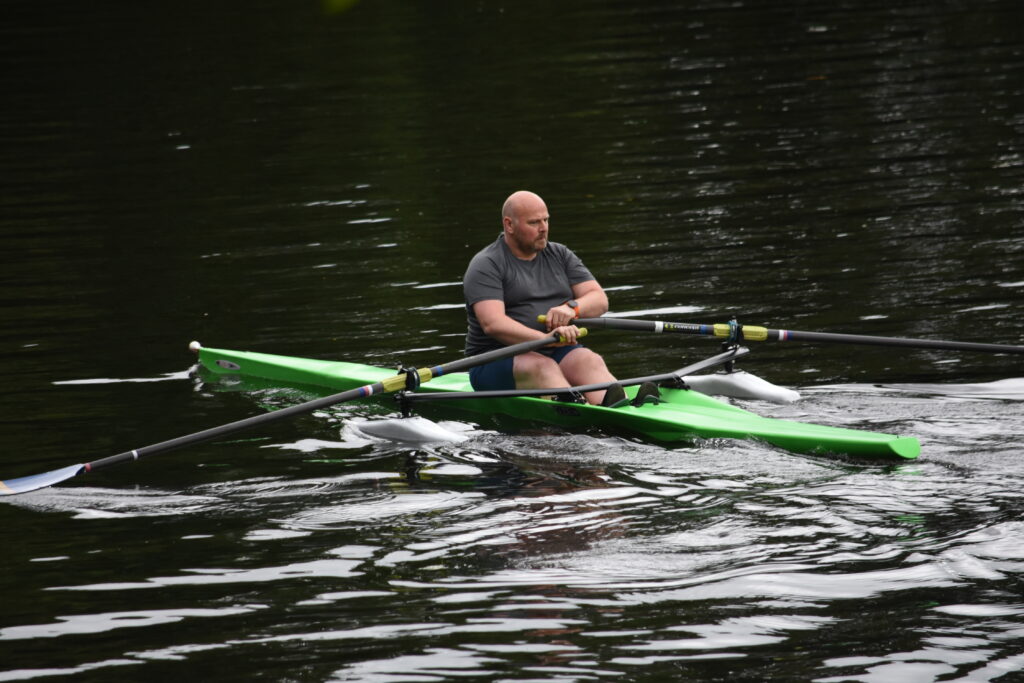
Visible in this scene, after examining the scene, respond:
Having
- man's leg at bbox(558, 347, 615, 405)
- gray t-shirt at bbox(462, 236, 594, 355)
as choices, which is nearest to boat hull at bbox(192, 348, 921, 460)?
man's leg at bbox(558, 347, 615, 405)

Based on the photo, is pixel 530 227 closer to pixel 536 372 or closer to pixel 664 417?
pixel 536 372

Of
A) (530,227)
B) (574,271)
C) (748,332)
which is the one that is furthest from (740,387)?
(530,227)

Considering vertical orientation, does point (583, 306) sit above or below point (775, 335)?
above

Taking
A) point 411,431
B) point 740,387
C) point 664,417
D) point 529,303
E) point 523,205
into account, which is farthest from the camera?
point 740,387

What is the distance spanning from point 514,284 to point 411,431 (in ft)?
4.14

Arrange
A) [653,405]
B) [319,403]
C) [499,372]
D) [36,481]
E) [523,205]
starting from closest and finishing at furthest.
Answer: [36,481]
[319,403]
[653,405]
[523,205]
[499,372]

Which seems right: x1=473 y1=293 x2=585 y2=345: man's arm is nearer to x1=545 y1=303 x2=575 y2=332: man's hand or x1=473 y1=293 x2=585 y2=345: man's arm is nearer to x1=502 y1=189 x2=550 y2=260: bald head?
x1=545 y1=303 x2=575 y2=332: man's hand

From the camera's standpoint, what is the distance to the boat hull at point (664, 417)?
7.78 m

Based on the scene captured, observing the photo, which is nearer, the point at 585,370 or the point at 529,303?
the point at 585,370

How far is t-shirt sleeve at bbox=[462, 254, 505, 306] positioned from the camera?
30.3 ft

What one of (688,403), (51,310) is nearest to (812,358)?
(688,403)

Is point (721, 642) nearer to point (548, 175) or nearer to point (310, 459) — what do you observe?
point (310, 459)

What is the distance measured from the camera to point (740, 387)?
9.60 meters

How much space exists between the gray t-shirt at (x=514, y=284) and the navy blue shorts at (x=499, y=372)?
15cm
